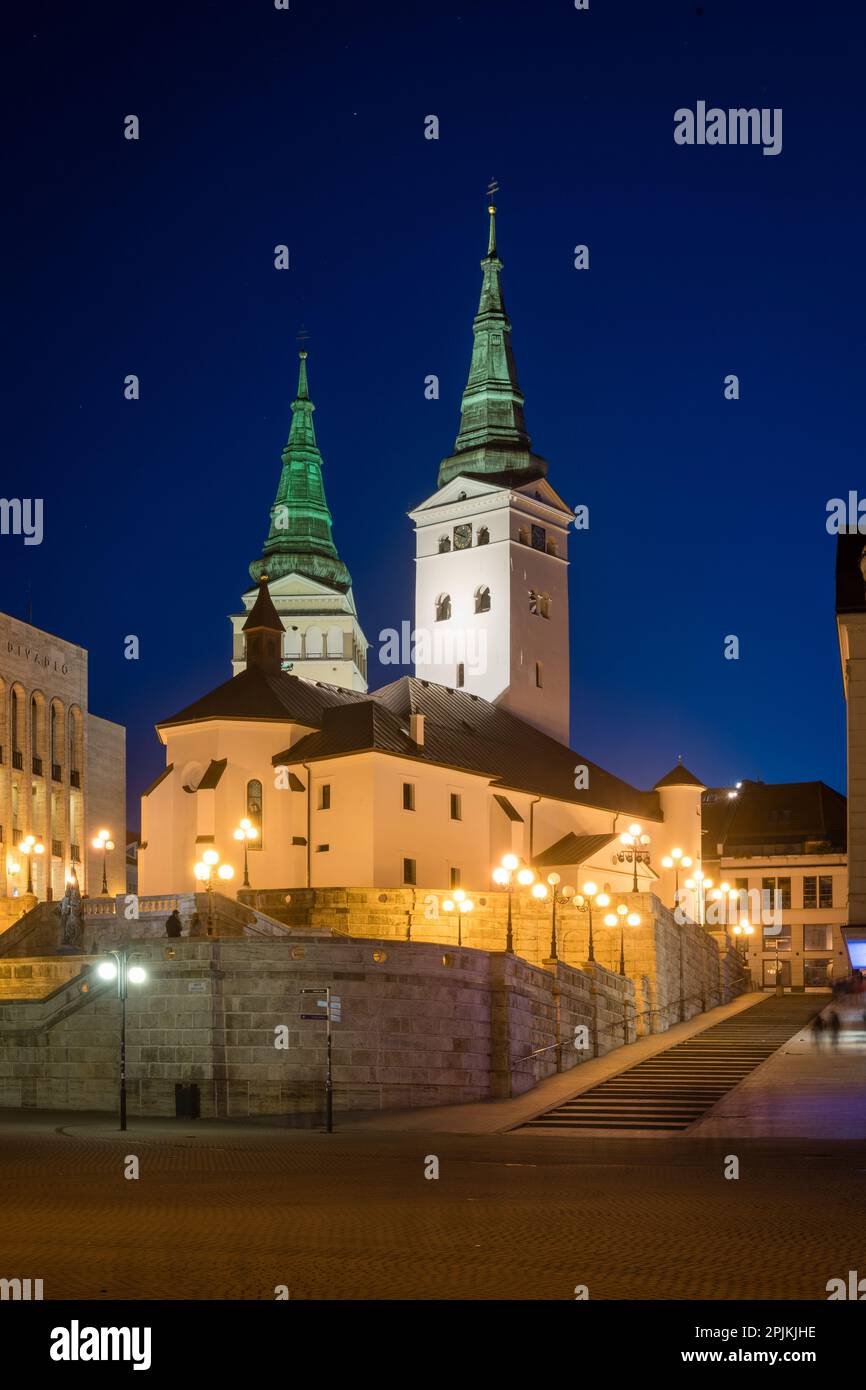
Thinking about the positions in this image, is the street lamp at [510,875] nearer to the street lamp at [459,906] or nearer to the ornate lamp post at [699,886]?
the street lamp at [459,906]

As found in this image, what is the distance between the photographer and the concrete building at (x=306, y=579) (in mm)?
125250

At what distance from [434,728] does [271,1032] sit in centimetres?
4159

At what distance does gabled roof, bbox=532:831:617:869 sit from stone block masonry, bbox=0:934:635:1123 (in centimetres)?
3596

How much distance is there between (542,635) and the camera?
105 metres

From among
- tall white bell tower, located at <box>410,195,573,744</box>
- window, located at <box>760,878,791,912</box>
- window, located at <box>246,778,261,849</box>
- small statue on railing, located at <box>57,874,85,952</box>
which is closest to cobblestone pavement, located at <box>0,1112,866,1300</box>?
small statue on railing, located at <box>57,874,85,952</box>

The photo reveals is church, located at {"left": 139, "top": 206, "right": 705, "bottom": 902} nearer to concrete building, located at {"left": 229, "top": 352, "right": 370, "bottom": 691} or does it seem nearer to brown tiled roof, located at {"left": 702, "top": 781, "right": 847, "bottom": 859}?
concrete building, located at {"left": 229, "top": 352, "right": 370, "bottom": 691}

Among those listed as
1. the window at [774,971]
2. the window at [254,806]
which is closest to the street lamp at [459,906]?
the window at [254,806]

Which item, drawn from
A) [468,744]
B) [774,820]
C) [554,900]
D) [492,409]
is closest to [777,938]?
[774,820]

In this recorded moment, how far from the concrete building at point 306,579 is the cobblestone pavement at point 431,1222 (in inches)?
3560

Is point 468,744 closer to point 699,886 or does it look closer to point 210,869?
point 699,886

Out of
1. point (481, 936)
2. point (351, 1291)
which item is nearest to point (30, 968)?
point (481, 936)

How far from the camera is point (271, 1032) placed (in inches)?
1724

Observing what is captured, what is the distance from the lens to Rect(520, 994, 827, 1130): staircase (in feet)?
135
